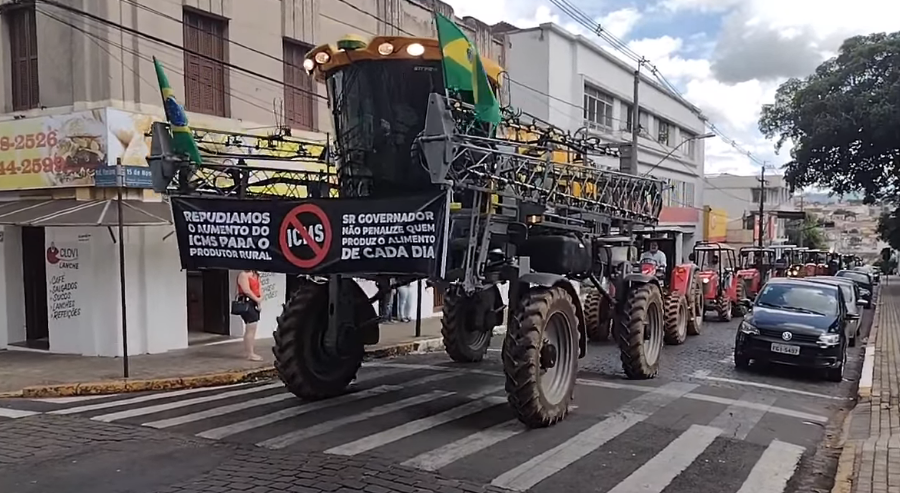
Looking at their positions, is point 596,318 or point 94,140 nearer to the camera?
point 94,140

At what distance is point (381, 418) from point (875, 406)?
21.4ft

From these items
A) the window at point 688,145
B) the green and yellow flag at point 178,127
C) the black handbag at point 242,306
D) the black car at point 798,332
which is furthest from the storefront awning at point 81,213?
the window at point 688,145

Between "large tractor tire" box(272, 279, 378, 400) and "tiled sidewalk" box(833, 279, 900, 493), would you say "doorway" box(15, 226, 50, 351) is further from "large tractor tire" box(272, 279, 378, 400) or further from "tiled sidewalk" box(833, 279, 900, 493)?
"tiled sidewalk" box(833, 279, 900, 493)

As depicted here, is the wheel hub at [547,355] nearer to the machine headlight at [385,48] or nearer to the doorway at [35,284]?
the machine headlight at [385,48]

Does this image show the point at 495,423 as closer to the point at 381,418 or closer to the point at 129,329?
the point at 381,418

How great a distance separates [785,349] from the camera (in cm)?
1293

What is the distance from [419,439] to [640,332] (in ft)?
16.2

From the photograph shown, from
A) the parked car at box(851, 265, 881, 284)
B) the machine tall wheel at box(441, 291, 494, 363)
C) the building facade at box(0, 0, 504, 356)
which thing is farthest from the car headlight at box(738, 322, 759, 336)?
the parked car at box(851, 265, 881, 284)

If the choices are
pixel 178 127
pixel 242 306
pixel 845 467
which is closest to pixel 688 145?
pixel 242 306

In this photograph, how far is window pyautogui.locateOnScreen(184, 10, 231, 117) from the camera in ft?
48.0

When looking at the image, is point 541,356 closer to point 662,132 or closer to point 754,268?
point 754,268

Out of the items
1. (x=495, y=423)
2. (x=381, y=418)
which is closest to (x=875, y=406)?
(x=495, y=423)

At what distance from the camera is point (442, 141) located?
23.8ft

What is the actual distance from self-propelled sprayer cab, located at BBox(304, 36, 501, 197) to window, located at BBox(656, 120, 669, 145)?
35374 millimetres
